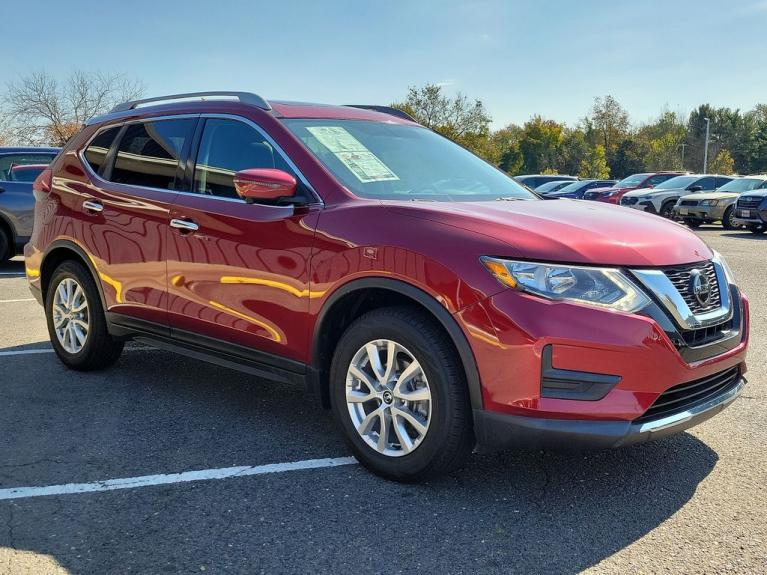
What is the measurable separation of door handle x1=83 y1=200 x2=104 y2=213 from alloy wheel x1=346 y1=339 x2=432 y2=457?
2394mm

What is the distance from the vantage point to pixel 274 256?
3.69 m

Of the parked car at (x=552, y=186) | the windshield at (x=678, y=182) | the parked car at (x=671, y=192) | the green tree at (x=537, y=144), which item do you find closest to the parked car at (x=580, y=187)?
the parked car at (x=552, y=186)

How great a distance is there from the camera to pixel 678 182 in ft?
75.0

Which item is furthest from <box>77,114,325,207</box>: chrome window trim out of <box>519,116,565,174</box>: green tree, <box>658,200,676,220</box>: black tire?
<box>519,116,565,174</box>: green tree

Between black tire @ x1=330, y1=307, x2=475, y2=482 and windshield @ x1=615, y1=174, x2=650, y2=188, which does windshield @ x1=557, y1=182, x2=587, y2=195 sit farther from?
black tire @ x1=330, y1=307, x2=475, y2=482

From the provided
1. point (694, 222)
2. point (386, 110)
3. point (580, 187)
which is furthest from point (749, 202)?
point (386, 110)

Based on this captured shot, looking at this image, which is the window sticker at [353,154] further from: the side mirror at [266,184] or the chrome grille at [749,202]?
the chrome grille at [749,202]

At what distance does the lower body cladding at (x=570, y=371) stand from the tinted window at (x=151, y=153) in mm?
2321

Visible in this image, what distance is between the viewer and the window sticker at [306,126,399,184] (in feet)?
12.5

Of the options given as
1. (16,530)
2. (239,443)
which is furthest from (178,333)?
(16,530)

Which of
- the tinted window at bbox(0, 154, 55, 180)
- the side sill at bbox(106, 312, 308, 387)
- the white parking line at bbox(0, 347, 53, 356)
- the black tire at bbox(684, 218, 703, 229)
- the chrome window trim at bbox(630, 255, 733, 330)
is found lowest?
the black tire at bbox(684, 218, 703, 229)

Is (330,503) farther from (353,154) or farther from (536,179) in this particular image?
(536,179)

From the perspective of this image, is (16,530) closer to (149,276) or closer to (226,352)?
(226,352)

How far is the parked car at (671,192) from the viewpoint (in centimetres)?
2198
